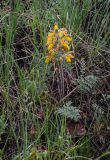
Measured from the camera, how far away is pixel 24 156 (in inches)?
70.6

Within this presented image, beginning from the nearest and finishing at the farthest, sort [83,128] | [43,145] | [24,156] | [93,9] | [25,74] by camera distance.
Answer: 1. [24,156]
2. [43,145]
3. [83,128]
4. [25,74]
5. [93,9]

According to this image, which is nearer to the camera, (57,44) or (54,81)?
(57,44)

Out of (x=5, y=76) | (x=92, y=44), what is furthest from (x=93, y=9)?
(x=5, y=76)

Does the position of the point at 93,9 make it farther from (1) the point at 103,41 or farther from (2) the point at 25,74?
(2) the point at 25,74

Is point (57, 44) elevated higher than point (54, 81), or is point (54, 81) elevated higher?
point (57, 44)

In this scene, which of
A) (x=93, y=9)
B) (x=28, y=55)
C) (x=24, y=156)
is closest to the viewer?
(x=24, y=156)

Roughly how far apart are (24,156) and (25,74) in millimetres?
706

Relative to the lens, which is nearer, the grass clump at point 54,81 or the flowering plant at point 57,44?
the grass clump at point 54,81

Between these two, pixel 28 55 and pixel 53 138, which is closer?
pixel 53 138

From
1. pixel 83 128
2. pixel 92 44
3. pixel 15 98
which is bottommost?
pixel 83 128

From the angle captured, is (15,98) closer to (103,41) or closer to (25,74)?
(25,74)

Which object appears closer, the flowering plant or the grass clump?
the grass clump

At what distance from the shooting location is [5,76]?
2.29 m

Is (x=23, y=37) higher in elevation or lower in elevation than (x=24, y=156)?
higher
